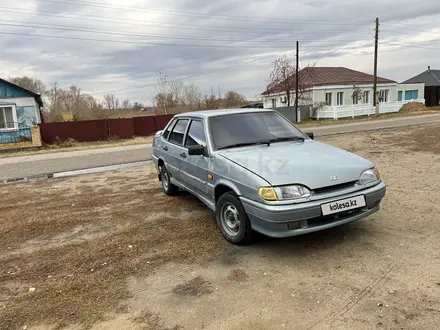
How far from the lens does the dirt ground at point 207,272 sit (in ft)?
9.25

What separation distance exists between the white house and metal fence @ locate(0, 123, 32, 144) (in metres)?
23.2

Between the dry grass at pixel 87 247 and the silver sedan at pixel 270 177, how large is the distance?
601mm

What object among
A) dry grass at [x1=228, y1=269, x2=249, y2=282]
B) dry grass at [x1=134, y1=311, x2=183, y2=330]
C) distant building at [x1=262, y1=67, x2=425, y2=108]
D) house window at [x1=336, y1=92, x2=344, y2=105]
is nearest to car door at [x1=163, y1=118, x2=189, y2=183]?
dry grass at [x1=228, y1=269, x2=249, y2=282]

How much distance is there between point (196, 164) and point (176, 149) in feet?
3.23

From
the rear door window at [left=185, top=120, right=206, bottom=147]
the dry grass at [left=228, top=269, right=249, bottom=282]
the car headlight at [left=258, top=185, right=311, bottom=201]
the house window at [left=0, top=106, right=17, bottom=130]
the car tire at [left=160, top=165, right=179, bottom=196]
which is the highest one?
the house window at [left=0, top=106, right=17, bottom=130]

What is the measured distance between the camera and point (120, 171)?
34.0 ft

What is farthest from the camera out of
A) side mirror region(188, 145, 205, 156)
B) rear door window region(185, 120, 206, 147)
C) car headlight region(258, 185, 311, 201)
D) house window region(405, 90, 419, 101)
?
house window region(405, 90, 419, 101)

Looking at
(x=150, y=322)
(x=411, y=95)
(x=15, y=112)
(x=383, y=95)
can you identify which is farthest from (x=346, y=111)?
(x=150, y=322)

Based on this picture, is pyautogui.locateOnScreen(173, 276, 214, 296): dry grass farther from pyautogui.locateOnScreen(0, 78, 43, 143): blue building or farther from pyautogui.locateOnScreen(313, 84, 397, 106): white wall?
pyautogui.locateOnScreen(313, 84, 397, 106): white wall

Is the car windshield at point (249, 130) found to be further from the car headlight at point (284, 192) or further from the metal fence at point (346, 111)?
the metal fence at point (346, 111)

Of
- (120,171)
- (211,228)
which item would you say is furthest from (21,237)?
(120,171)

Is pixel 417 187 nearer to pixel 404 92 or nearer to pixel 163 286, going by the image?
pixel 163 286

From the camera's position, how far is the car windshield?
4686 mm

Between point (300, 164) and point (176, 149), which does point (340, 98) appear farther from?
point (300, 164)
